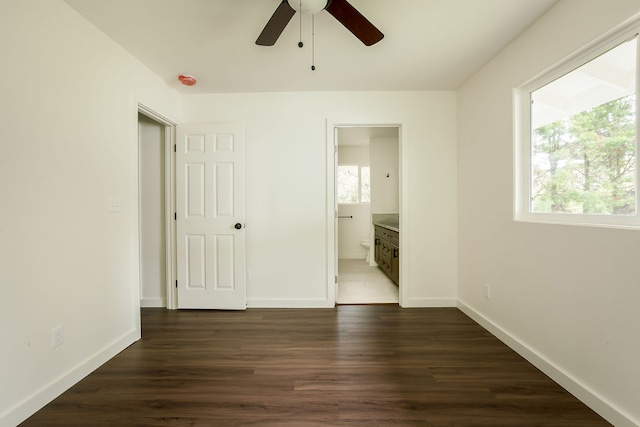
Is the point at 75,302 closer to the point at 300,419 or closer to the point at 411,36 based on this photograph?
the point at 300,419

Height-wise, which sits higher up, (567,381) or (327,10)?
(327,10)

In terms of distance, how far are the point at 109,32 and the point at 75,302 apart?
1.90 meters

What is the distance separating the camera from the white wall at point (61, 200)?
1.35 m

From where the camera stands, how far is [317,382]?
1659 millimetres

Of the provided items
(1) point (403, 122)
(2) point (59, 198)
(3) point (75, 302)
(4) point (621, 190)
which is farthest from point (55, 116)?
(4) point (621, 190)

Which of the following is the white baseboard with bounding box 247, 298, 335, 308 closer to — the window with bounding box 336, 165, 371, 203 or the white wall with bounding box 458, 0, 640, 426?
the white wall with bounding box 458, 0, 640, 426

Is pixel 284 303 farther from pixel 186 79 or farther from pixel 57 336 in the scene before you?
pixel 186 79

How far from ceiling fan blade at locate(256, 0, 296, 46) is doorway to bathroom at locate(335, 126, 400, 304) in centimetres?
157

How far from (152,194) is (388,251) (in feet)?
10.6

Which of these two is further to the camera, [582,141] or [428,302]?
[428,302]

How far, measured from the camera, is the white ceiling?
5.56 feet

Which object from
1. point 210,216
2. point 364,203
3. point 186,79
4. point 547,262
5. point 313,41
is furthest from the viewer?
point 364,203

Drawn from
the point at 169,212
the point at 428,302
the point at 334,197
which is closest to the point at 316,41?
the point at 334,197

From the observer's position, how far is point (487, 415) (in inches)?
54.8
